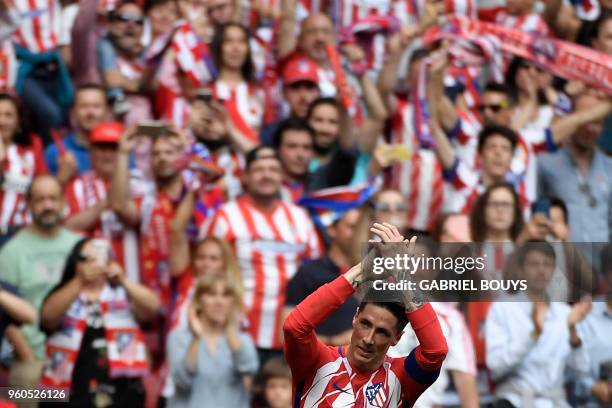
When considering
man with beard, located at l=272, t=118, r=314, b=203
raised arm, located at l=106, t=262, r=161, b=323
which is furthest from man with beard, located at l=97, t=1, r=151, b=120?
raised arm, located at l=106, t=262, r=161, b=323

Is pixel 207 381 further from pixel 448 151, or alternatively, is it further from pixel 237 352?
pixel 448 151

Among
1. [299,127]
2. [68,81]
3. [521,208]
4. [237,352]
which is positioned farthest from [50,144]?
[521,208]

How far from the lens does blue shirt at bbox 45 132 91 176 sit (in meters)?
10.6

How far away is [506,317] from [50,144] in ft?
11.5

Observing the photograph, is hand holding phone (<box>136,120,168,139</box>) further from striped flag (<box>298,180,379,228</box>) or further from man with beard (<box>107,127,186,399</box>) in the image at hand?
striped flag (<box>298,180,379,228</box>)

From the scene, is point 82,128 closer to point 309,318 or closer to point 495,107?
point 495,107

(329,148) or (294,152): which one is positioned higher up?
(329,148)

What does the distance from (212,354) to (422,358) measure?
9.36 ft

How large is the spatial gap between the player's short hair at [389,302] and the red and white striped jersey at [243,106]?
4595 millimetres

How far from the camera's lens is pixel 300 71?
11.7 m

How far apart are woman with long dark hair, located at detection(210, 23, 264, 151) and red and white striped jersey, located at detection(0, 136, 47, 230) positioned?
1388 millimetres

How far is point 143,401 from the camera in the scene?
946 centimetres

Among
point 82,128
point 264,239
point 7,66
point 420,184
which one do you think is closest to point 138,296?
point 264,239

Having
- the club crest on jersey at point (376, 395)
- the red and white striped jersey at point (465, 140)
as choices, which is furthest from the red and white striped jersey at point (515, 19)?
the club crest on jersey at point (376, 395)
